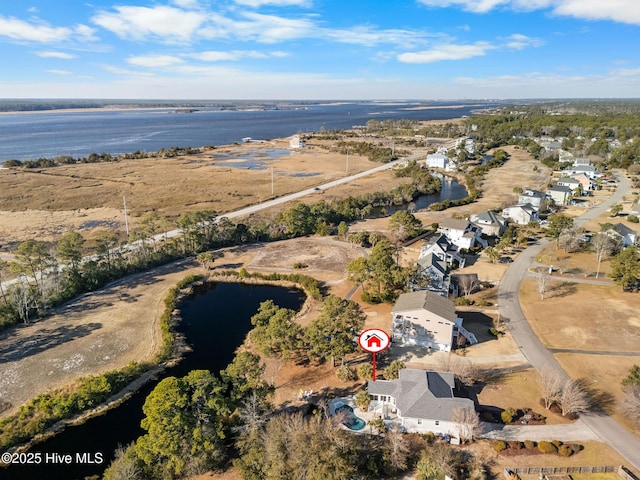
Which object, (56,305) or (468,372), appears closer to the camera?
(468,372)

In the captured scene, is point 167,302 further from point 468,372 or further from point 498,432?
point 498,432

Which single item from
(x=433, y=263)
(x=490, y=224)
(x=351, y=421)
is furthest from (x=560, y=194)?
(x=351, y=421)

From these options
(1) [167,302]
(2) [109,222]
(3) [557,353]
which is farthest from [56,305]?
(3) [557,353]

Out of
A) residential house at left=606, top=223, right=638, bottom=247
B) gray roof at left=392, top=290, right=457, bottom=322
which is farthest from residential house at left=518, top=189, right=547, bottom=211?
gray roof at left=392, top=290, right=457, bottom=322

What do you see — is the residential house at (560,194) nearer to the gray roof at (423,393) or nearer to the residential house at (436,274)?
the residential house at (436,274)

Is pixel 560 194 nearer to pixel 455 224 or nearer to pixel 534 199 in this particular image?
pixel 534 199
